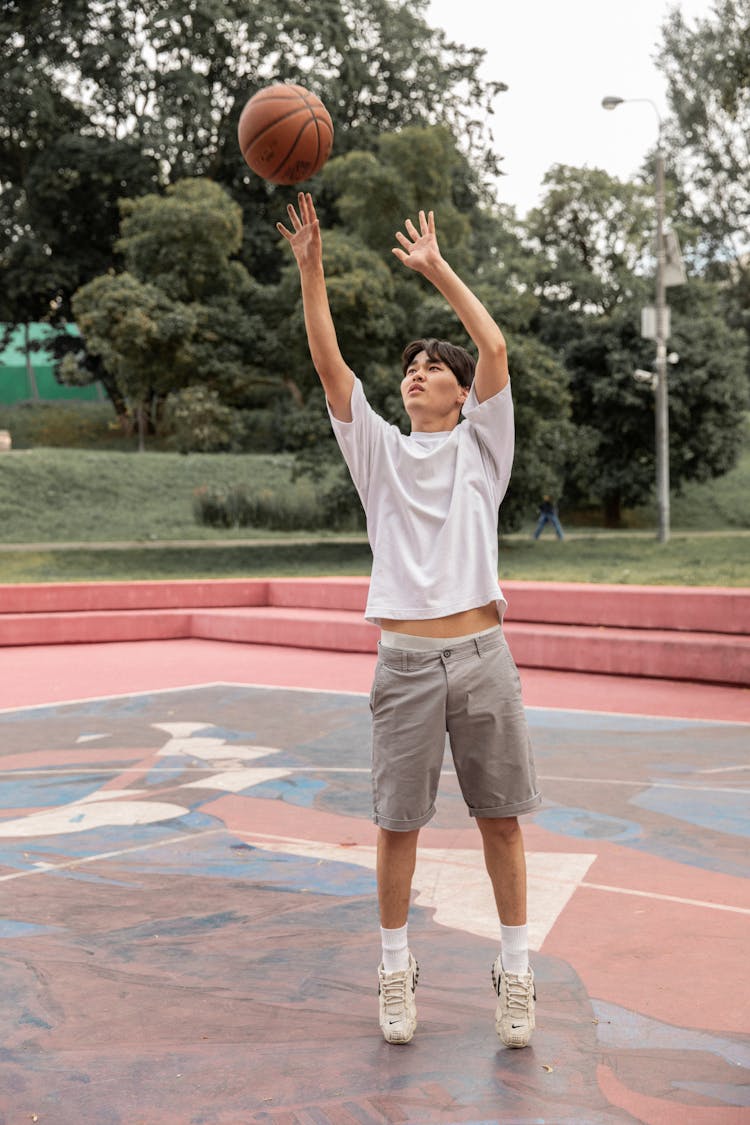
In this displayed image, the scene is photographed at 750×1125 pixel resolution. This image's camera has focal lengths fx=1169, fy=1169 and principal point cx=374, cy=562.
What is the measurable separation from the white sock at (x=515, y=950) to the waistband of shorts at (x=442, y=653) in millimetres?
724

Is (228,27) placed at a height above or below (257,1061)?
above

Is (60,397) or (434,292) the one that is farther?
(60,397)

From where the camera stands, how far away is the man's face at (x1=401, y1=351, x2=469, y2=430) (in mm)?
3146

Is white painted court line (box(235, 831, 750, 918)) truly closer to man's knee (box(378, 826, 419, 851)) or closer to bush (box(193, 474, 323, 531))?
man's knee (box(378, 826, 419, 851))

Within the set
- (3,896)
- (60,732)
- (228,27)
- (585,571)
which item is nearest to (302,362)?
(585,571)

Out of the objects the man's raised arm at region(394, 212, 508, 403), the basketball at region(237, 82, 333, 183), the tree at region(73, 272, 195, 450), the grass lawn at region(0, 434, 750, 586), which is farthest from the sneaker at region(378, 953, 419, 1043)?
the tree at region(73, 272, 195, 450)

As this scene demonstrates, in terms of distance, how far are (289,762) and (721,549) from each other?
14258 mm

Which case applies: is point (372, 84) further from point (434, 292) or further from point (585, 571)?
point (585, 571)

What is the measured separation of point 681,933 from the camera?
3705 millimetres

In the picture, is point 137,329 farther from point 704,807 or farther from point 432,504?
point 432,504

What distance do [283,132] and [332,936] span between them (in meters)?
2.84

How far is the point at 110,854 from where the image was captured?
4625 mm

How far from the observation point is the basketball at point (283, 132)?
4.32 meters

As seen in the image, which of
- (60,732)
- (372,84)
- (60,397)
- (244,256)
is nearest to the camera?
(60,732)
